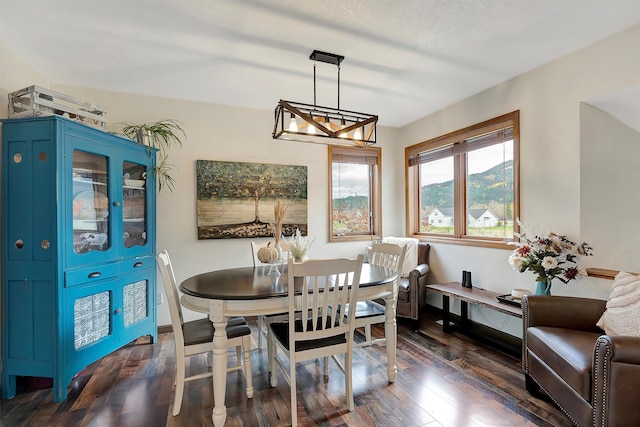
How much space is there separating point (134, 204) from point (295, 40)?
2114 millimetres

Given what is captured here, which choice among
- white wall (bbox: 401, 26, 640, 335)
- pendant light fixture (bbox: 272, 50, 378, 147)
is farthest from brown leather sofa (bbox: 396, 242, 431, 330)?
pendant light fixture (bbox: 272, 50, 378, 147)

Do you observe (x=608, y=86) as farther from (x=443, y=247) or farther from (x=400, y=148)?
(x=400, y=148)

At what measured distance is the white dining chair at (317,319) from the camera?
74.0 inches

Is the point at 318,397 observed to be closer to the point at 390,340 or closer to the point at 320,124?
the point at 390,340

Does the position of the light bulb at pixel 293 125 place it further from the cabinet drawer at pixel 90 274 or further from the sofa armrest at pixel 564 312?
the sofa armrest at pixel 564 312

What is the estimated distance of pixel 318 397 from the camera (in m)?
2.21

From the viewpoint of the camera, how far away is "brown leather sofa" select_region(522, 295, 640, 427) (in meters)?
1.48

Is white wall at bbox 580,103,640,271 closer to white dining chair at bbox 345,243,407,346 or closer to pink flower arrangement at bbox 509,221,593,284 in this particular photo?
pink flower arrangement at bbox 509,221,593,284

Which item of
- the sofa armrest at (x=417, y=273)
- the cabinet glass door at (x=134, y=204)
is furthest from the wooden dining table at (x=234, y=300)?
the sofa armrest at (x=417, y=273)

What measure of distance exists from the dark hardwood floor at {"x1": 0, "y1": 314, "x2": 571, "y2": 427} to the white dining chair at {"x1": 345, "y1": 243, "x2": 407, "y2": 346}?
15.4 inches

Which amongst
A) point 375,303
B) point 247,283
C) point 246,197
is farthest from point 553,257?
point 246,197

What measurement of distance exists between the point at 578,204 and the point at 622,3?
1.38 meters

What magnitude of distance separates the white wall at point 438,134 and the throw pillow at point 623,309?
0.41m

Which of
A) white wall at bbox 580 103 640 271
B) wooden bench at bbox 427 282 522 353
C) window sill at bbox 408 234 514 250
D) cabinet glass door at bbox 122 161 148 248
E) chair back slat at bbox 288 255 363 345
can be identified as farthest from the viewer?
window sill at bbox 408 234 514 250
